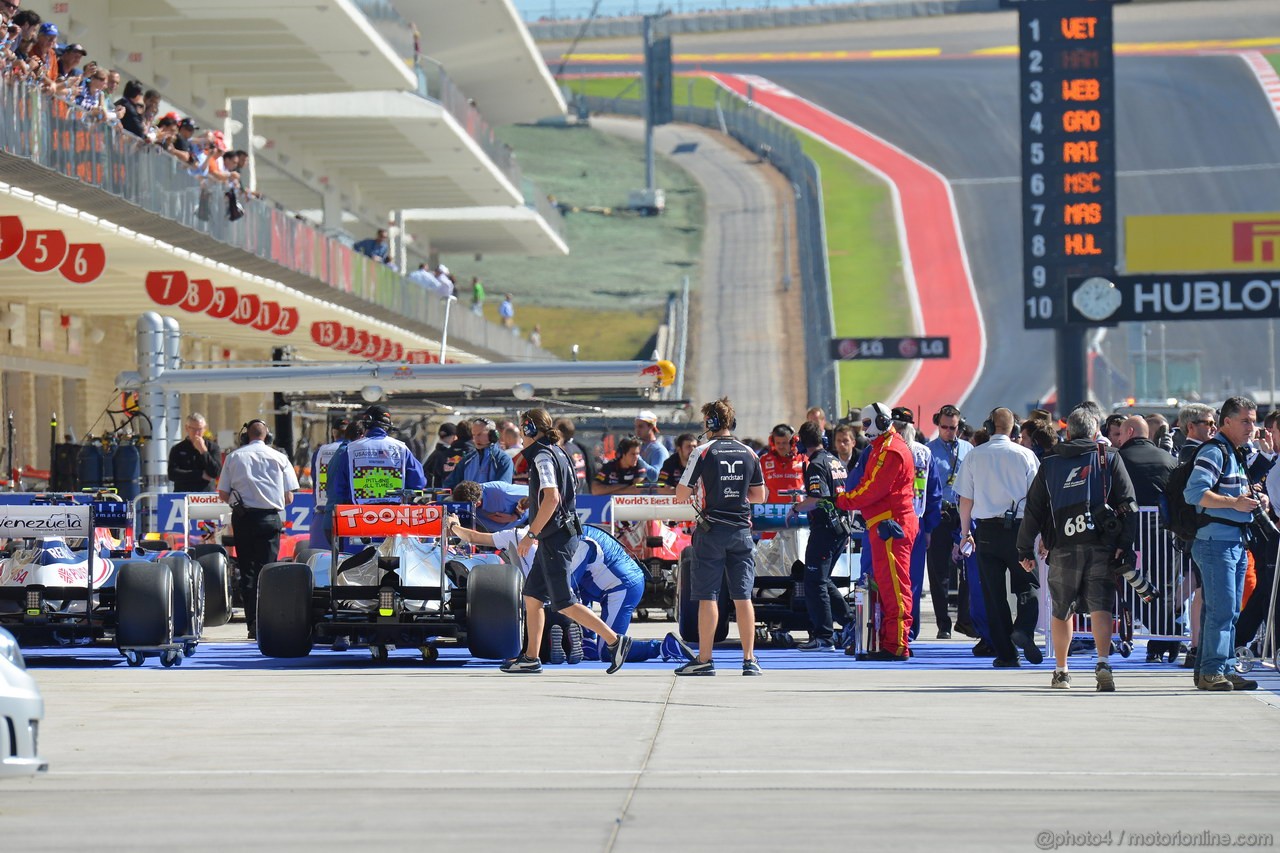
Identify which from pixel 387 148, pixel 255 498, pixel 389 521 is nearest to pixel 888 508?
pixel 389 521

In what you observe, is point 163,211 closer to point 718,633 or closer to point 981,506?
point 718,633

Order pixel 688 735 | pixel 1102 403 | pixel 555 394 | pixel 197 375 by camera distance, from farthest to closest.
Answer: pixel 1102 403 → pixel 555 394 → pixel 197 375 → pixel 688 735

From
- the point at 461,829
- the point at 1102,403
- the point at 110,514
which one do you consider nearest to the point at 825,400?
the point at 1102,403

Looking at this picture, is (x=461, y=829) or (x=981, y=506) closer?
(x=461, y=829)

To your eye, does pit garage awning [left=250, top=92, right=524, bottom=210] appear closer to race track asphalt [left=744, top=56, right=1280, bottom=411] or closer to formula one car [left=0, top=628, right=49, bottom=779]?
race track asphalt [left=744, top=56, right=1280, bottom=411]

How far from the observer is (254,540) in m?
16.1

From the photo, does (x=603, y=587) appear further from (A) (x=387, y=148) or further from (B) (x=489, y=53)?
(B) (x=489, y=53)

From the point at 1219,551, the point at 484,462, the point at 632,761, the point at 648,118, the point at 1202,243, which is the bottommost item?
the point at 632,761

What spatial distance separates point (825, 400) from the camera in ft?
186

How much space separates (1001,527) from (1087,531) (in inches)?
61.9

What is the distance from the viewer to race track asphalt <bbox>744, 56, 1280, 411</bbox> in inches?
2739

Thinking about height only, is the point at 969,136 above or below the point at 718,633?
above

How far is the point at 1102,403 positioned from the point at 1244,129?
1167 inches

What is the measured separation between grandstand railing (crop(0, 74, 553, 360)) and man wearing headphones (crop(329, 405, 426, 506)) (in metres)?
5.14
